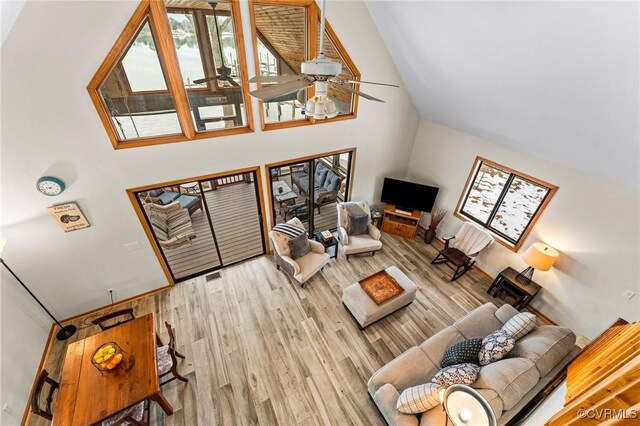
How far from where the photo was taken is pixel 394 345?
13.2 ft

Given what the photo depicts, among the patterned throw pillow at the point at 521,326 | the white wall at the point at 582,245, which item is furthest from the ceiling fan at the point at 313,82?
the white wall at the point at 582,245

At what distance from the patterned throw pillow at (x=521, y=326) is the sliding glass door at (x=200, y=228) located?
4.31 meters

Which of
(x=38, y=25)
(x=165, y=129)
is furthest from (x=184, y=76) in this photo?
(x=38, y=25)

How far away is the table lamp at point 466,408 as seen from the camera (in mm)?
1557

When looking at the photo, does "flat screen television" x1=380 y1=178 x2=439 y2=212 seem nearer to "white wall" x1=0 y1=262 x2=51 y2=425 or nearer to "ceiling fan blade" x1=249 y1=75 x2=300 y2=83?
"ceiling fan blade" x1=249 y1=75 x2=300 y2=83

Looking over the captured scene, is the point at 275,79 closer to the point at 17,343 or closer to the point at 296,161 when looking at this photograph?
the point at 296,161

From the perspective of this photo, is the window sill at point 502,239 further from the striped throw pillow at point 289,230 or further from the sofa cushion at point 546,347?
the striped throw pillow at point 289,230

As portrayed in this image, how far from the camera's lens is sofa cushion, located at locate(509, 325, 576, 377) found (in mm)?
2744

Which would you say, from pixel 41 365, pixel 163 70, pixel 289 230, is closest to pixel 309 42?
pixel 163 70

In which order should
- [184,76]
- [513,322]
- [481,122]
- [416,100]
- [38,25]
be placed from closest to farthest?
[38,25] < [513,322] < [184,76] < [481,122] < [416,100]

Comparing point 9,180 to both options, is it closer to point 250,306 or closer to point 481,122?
point 250,306

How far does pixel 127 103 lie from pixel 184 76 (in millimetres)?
815

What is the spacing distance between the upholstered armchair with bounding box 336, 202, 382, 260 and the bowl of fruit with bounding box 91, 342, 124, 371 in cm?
386

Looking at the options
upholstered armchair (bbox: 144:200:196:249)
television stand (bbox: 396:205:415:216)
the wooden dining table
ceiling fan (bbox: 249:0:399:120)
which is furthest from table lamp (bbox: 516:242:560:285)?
upholstered armchair (bbox: 144:200:196:249)
